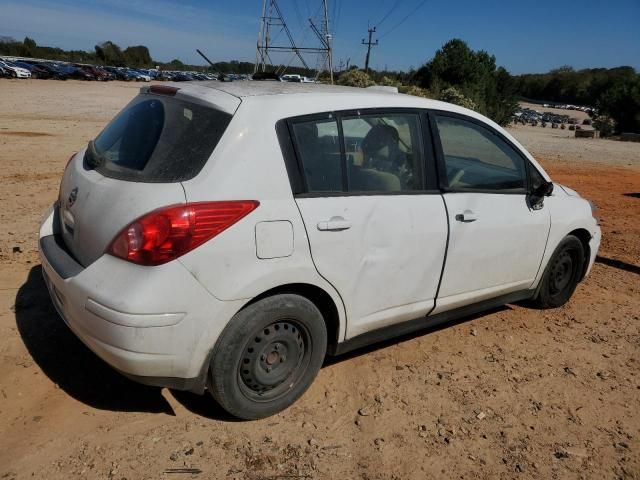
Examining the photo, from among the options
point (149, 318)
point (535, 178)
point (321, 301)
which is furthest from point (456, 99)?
point (149, 318)

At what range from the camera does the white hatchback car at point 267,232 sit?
2.48 meters

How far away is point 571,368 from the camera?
3.83 metres

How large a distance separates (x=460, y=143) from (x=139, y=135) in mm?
2130

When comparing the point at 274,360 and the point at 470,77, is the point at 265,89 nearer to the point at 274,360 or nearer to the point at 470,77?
the point at 274,360

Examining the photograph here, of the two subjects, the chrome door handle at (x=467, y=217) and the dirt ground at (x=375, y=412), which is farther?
the chrome door handle at (x=467, y=217)

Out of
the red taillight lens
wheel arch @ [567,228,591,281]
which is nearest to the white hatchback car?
the red taillight lens

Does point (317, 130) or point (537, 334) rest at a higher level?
point (317, 130)

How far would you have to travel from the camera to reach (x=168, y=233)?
7.97 ft

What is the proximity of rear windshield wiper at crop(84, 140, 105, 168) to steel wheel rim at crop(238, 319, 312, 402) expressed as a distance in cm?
134

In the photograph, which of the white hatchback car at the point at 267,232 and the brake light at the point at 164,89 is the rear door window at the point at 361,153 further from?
the brake light at the point at 164,89

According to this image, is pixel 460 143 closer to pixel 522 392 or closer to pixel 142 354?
pixel 522 392

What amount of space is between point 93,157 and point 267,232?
1255mm

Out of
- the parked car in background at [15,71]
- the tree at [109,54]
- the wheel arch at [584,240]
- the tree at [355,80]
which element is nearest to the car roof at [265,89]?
the wheel arch at [584,240]

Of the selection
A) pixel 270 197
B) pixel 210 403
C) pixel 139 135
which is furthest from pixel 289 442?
pixel 139 135
